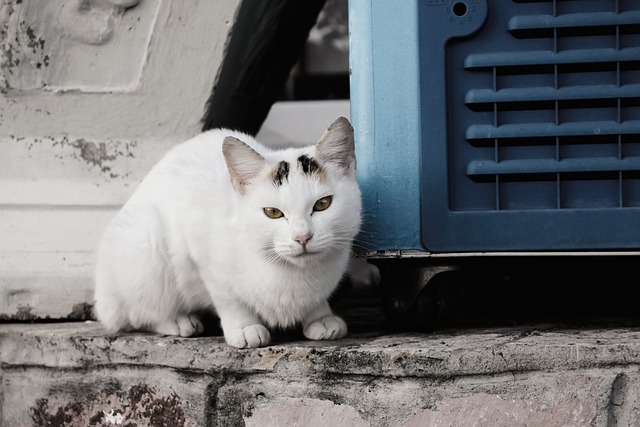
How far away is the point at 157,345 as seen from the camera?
179 centimetres

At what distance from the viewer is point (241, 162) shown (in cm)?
170

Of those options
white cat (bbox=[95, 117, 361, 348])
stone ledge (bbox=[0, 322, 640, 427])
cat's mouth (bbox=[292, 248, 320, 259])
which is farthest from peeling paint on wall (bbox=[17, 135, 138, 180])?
cat's mouth (bbox=[292, 248, 320, 259])

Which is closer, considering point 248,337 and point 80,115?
point 248,337

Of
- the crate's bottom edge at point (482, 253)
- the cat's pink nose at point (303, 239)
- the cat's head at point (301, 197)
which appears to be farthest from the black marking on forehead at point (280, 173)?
the crate's bottom edge at point (482, 253)

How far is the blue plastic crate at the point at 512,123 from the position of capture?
1701 mm

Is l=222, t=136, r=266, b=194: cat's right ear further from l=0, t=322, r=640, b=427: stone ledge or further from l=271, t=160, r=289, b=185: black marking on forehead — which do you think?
l=0, t=322, r=640, b=427: stone ledge

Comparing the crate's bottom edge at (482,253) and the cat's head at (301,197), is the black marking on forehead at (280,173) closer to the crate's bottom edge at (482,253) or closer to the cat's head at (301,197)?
the cat's head at (301,197)

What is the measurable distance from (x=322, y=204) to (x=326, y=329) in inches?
11.5

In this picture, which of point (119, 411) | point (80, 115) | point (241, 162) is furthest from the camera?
point (80, 115)

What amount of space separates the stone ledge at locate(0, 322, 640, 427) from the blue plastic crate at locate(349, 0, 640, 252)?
0.23 meters

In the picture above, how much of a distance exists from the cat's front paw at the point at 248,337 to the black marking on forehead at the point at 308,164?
1.17 feet

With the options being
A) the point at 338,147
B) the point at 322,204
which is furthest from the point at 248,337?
the point at 338,147

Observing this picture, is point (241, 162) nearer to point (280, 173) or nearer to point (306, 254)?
point (280, 173)

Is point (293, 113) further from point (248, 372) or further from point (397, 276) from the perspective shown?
point (248, 372)
